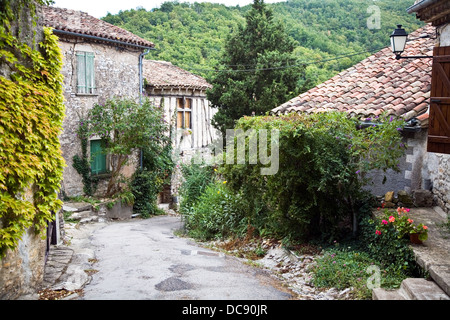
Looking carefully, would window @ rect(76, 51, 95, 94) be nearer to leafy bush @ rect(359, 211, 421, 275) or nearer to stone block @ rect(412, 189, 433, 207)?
leafy bush @ rect(359, 211, 421, 275)

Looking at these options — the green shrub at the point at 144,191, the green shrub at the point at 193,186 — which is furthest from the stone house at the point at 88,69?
the green shrub at the point at 193,186

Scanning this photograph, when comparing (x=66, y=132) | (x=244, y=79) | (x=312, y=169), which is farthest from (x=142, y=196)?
(x=312, y=169)

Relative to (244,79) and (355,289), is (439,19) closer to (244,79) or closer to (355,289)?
(355,289)

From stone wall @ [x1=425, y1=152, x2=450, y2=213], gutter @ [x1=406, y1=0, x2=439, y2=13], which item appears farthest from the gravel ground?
gutter @ [x1=406, y1=0, x2=439, y2=13]

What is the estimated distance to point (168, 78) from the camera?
18.5m

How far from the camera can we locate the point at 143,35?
23.0m

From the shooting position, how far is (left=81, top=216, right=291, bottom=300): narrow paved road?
538 cm

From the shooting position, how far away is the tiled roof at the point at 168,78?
17609mm

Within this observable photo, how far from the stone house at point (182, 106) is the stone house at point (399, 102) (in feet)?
24.9

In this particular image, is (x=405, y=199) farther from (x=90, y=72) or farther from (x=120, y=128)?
(x=90, y=72)

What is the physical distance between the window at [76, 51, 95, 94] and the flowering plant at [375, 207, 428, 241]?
438 inches

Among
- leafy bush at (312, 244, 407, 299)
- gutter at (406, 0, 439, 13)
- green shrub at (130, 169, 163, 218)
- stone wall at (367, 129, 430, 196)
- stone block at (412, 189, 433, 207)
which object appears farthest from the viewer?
→ green shrub at (130, 169, 163, 218)

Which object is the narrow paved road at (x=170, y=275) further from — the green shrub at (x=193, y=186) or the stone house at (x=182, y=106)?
the stone house at (x=182, y=106)
